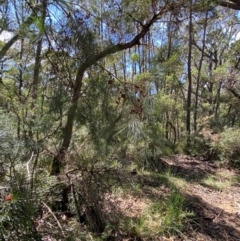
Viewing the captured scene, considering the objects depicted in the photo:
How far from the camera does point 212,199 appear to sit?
3922 mm

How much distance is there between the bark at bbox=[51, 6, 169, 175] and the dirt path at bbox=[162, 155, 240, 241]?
1.41 metres

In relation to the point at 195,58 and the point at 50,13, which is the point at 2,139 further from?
the point at 195,58

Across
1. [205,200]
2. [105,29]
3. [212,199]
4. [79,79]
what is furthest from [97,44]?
[212,199]

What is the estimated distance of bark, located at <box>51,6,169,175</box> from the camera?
6.56 ft

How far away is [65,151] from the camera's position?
2.10m

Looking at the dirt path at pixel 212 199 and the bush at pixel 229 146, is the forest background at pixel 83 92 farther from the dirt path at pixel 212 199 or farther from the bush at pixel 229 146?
the bush at pixel 229 146

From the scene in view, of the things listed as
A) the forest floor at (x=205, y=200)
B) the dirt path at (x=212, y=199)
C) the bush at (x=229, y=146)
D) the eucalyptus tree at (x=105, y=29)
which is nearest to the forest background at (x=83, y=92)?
the eucalyptus tree at (x=105, y=29)

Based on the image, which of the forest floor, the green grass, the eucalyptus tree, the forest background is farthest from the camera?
the green grass

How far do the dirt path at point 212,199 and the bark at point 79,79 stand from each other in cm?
141

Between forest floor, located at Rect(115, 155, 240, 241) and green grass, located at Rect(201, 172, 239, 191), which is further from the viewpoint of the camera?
green grass, located at Rect(201, 172, 239, 191)

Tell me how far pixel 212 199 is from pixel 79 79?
288cm

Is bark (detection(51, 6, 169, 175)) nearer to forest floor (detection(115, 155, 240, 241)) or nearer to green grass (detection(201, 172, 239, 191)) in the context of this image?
forest floor (detection(115, 155, 240, 241))

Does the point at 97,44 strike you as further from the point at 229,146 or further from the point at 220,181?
the point at 229,146

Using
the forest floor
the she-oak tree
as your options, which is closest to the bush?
the forest floor
